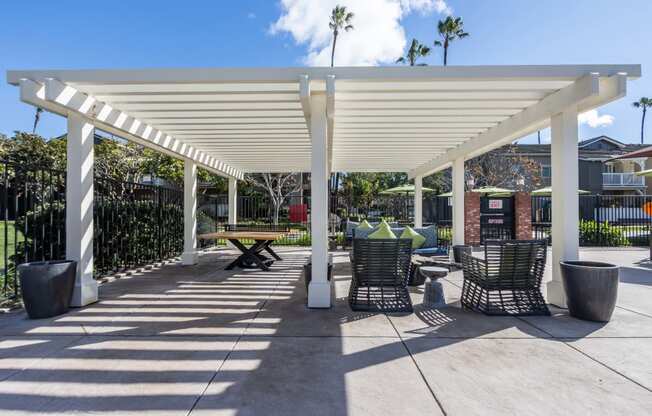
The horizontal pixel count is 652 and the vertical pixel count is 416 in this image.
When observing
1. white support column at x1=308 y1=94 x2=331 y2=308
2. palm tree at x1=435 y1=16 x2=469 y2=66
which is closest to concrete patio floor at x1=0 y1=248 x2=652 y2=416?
white support column at x1=308 y1=94 x2=331 y2=308

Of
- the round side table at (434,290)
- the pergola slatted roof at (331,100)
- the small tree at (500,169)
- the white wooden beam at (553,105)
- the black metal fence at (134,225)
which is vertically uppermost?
the small tree at (500,169)

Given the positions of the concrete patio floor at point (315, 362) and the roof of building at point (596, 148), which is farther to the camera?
the roof of building at point (596, 148)

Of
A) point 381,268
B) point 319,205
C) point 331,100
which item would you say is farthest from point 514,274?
point 331,100

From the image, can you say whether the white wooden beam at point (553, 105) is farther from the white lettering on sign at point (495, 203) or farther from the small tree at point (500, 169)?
the small tree at point (500, 169)

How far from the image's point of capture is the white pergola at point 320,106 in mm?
3994

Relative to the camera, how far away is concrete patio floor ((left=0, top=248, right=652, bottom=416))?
2.29m

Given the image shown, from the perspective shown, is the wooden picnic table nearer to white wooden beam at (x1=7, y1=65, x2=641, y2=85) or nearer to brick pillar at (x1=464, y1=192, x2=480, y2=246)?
white wooden beam at (x1=7, y1=65, x2=641, y2=85)

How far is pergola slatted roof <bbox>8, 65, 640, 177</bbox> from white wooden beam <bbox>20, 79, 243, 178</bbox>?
0.01 metres

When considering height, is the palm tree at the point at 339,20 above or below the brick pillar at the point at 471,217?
above

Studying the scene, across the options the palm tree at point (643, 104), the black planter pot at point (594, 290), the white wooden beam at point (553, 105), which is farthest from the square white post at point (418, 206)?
the palm tree at point (643, 104)

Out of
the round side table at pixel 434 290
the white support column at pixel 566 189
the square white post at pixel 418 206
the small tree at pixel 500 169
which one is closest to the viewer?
the white support column at pixel 566 189

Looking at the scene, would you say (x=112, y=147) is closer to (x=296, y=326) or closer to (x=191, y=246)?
(x=191, y=246)

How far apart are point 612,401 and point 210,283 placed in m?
5.57

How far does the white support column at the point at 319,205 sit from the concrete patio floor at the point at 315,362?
0.27m
